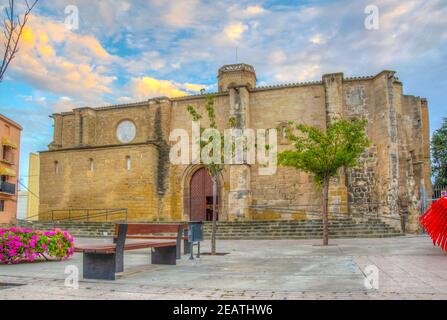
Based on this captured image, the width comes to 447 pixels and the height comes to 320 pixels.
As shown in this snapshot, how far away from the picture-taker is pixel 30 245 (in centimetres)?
859

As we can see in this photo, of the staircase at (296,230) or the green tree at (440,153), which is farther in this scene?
the green tree at (440,153)

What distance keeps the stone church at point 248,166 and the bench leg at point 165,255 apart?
13.4m

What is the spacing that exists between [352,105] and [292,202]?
608 cm

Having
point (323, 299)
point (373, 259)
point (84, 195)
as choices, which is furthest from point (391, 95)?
point (323, 299)

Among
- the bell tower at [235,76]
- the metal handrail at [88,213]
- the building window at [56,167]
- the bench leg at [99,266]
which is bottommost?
the bench leg at [99,266]

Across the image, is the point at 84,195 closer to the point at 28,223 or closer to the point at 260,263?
the point at 28,223

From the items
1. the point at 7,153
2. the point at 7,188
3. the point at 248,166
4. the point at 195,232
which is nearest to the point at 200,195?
the point at 248,166

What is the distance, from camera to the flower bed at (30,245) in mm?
8289

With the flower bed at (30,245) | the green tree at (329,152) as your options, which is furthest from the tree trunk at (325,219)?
the flower bed at (30,245)

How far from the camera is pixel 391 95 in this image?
71.4ft

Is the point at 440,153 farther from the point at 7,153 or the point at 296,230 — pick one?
the point at 7,153

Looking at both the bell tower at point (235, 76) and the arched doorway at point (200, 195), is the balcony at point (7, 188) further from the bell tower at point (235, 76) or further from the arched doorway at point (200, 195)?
the bell tower at point (235, 76)

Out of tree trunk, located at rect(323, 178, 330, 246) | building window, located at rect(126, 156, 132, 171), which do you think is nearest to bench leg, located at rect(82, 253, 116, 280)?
tree trunk, located at rect(323, 178, 330, 246)

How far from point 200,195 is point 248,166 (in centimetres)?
395
